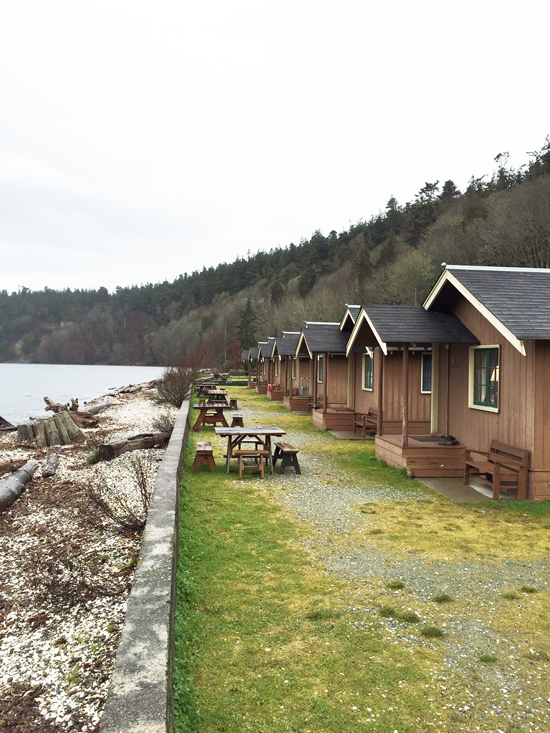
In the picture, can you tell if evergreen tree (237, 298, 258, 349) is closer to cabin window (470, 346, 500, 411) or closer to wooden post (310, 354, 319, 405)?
wooden post (310, 354, 319, 405)

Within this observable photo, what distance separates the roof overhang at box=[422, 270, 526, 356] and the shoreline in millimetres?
5752

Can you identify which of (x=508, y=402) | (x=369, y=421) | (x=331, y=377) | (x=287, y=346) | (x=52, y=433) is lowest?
(x=52, y=433)

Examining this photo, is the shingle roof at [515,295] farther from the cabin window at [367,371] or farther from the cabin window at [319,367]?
the cabin window at [319,367]

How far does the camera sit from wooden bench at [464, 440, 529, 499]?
27.2 ft

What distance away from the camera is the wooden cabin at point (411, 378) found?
1012 cm

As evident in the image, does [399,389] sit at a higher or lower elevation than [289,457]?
higher

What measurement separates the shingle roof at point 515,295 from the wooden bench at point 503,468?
196 cm

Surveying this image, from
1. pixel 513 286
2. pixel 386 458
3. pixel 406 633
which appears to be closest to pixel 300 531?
pixel 406 633

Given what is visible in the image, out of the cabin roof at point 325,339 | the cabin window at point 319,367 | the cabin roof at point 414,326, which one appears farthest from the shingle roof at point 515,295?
the cabin window at point 319,367

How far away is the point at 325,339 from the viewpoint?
741 inches

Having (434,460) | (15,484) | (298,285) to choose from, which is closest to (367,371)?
(434,460)

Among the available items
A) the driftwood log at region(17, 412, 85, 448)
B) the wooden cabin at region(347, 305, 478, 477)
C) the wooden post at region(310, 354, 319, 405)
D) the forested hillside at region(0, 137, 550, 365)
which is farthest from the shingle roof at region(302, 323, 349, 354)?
the forested hillside at region(0, 137, 550, 365)

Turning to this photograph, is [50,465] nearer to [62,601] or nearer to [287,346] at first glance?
[62,601]

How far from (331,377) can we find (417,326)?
28.3 ft
